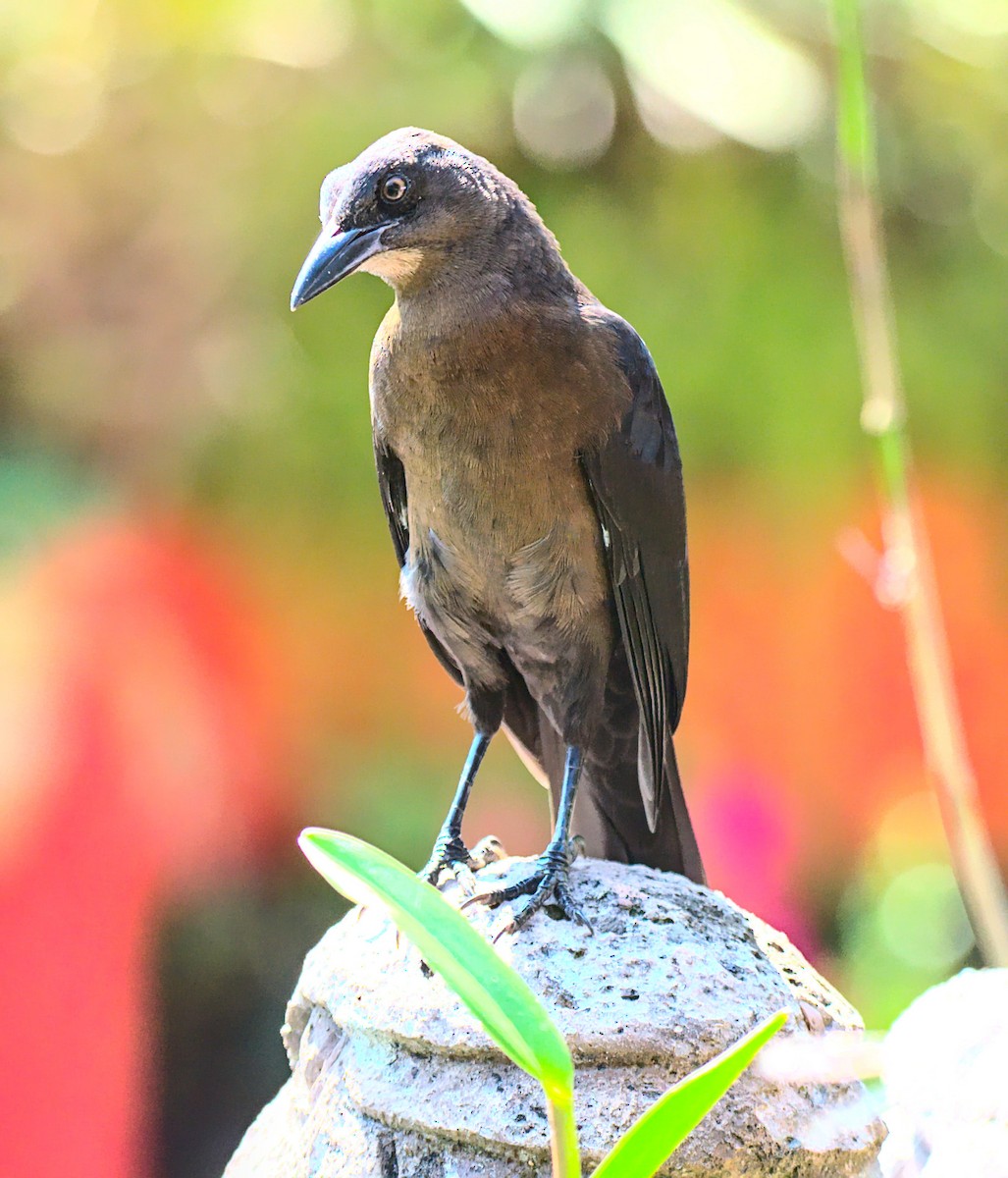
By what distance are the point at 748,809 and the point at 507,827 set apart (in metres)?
0.65

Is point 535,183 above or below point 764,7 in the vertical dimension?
below

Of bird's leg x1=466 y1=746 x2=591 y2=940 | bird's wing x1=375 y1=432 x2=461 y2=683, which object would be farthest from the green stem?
bird's wing x1=375 y1=432 x2=461 y2=683

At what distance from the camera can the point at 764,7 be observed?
347cm

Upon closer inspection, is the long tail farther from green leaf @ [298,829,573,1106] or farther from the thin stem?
green leaf @ [298,829,573,1106]

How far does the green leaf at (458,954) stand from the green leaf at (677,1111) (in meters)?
0.07

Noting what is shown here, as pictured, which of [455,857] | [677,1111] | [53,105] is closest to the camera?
[677,1111]

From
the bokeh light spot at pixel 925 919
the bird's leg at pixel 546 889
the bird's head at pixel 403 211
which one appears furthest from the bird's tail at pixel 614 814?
the bokeh light spot at pixel 925 919

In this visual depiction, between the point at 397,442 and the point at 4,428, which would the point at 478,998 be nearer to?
the point at 397,442

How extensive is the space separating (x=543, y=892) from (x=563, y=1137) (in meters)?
0.65

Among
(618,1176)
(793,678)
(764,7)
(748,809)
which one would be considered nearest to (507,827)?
(748,809)

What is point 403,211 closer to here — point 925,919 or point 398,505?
point 398,505

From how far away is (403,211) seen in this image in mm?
1835

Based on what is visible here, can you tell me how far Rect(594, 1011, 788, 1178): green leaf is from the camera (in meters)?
1.06

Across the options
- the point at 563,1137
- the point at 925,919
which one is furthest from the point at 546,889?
the point at 925,919
